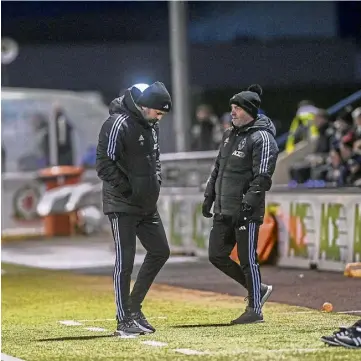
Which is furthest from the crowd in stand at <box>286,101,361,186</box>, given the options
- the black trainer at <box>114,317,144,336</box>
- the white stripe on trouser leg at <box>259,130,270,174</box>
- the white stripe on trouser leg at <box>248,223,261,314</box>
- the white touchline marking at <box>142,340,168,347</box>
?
the white touchline marking at <box>142,340,168,347</box>

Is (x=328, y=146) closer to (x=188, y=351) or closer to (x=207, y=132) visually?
(x=207, y=132)

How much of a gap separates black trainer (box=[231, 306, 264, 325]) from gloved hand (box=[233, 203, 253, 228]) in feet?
2.54

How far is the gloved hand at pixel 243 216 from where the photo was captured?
1082 centimetres

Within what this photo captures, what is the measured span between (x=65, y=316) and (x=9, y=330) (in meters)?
1.19

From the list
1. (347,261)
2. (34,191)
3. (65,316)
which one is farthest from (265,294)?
(34,191)

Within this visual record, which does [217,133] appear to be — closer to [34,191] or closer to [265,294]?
[34,191]

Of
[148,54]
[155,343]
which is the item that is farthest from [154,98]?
[148,54]

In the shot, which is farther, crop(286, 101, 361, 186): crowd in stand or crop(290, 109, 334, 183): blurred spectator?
crop(290, 109, 334, 183): blurred spectator

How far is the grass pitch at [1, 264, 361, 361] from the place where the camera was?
353 inches

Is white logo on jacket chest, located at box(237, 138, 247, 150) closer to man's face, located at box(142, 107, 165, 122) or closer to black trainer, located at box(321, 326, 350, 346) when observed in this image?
man's face, located at box(142, 107, 165, 122)

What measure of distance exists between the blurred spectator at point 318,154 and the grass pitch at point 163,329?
582 centimetres

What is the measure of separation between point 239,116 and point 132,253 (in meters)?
1.67

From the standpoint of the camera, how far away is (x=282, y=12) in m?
31.9

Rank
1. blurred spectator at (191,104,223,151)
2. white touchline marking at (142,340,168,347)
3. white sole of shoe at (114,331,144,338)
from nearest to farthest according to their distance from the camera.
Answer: white touchline marking at (142,340,168,347) → white sole of shoe at (114,331,144,338) → blurred spectator at (191,104,223,151)
